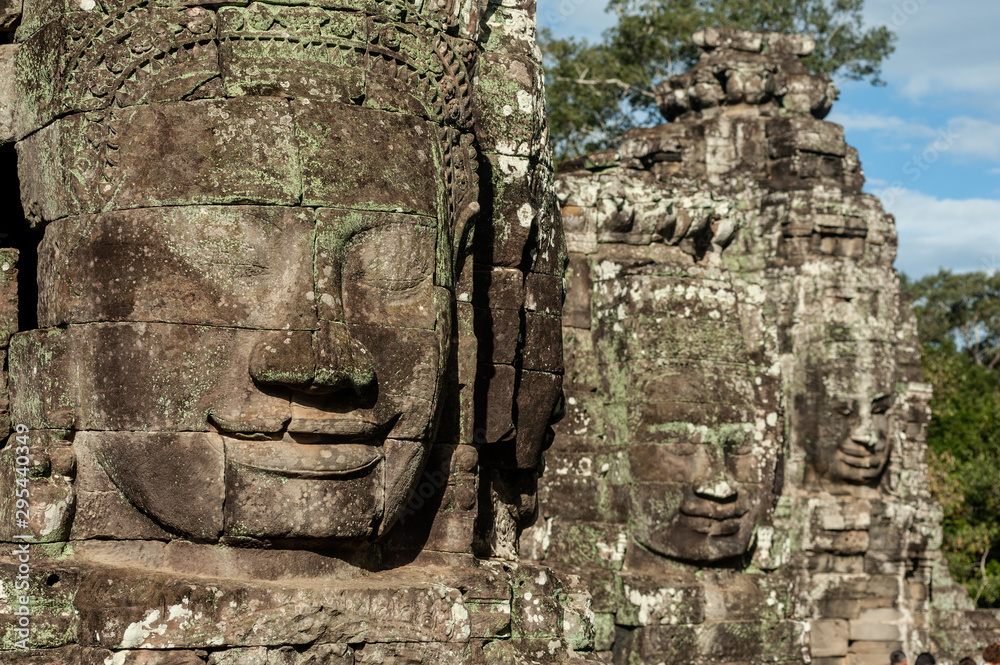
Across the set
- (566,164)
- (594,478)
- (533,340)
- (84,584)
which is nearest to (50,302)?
(84,584)

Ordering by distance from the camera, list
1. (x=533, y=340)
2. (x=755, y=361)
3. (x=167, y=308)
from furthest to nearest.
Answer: (x=755, y=361) → (x=533, y=340) → (x=167, y=308)

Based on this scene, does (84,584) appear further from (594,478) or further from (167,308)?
(594,478)

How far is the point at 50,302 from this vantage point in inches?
210

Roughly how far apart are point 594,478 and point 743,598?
1604 millimetres

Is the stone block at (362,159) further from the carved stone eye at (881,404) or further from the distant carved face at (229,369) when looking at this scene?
the carved stone eye at (881,404)

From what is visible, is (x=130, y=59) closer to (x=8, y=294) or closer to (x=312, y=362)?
(x=8, y=294)

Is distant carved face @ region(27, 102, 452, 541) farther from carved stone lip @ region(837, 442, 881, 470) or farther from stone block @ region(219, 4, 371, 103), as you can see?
carved stone lip @ region(837, 442, 881, 470)

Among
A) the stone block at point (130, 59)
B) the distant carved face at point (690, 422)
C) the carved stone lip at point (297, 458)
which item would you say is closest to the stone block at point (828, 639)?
the distant carved face at point (690, 422)

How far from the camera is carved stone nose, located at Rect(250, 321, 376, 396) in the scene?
501cm
